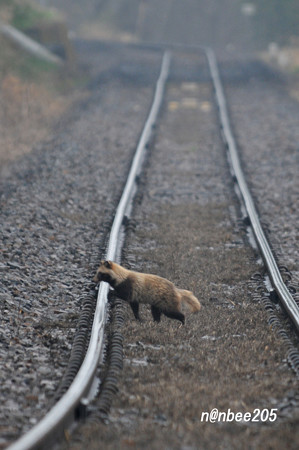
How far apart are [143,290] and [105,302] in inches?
16.8

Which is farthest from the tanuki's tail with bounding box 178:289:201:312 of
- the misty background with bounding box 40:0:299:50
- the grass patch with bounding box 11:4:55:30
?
the misty background with bounding box 40:0:299:50

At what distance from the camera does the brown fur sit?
5.85 meters

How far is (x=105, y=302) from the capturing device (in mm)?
6137

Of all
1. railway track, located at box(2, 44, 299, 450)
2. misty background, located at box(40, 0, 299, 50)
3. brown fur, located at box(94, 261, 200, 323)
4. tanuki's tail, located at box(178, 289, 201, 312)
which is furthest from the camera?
misty background, located at box(40, 0, 299, 50)

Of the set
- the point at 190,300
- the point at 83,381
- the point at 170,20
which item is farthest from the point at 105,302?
the point at 170,20

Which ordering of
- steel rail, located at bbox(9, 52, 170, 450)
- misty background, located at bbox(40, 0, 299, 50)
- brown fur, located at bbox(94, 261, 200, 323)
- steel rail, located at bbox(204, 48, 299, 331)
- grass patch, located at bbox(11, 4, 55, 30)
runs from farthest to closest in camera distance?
misty background, located at bbox(40, 0, 299, 50) → grass patch, located at bbox(11, 4, 55, 30) → steel rail, located at bbox(204, 48, 299, 331) → brown fur, located at bbox(94, 261, 200, 323) → steel rail, located at bbox(9, 52, 170, 450)

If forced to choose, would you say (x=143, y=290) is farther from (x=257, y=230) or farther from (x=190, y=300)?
(x=257, y=230)

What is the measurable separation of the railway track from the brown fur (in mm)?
254

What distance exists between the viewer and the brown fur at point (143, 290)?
585cm

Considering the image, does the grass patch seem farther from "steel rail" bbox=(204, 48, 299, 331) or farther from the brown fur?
the brown fur

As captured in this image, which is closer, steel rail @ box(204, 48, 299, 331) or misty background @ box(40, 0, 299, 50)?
steel rail @ box(204, 48, 299, 331)

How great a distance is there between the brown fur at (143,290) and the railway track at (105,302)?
0.25 m

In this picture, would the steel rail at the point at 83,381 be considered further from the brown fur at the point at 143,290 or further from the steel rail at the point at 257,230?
the steel rail at the point at 257,230

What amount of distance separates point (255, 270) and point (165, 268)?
1.02 m
